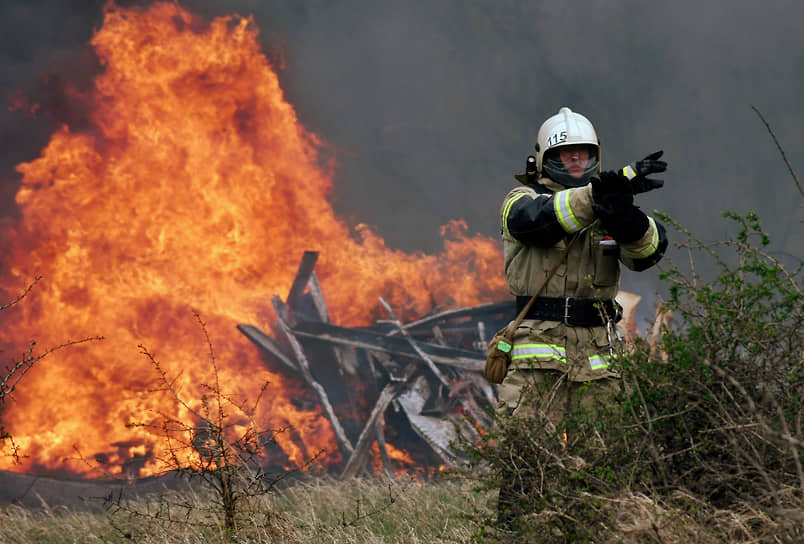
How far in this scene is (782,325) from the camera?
105 inches

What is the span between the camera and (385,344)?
416 inches

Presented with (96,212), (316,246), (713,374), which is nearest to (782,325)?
(713,374)

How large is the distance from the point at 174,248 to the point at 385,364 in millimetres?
4371

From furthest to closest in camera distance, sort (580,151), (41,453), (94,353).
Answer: (94,353) → (41,453) → (580,151)

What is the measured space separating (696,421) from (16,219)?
12.4m

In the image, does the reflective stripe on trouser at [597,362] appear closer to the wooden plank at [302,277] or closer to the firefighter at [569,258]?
the firefighter at [569,258]

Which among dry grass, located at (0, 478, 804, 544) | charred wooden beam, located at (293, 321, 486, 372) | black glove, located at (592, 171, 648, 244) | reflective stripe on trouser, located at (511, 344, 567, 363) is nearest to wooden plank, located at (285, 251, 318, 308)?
charred wooden beam, located at (293, 321, 486, 372)

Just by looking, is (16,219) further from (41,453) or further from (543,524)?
(543,524)

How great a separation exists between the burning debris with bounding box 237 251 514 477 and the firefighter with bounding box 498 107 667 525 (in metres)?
5.86

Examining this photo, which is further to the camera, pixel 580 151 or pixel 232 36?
pixel 232 36

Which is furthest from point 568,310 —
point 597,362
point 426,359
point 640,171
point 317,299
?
point 317,299

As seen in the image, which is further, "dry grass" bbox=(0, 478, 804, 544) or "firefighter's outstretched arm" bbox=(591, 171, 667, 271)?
"firefighter's outstretched arm" bbox=(591, 171, 667, 271)

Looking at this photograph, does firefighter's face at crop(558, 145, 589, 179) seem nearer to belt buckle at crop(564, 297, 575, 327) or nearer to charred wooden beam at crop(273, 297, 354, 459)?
belt buckle at crop(564, 297, 575, 327)

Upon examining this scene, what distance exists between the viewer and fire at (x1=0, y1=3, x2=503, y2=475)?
36.5 ft
